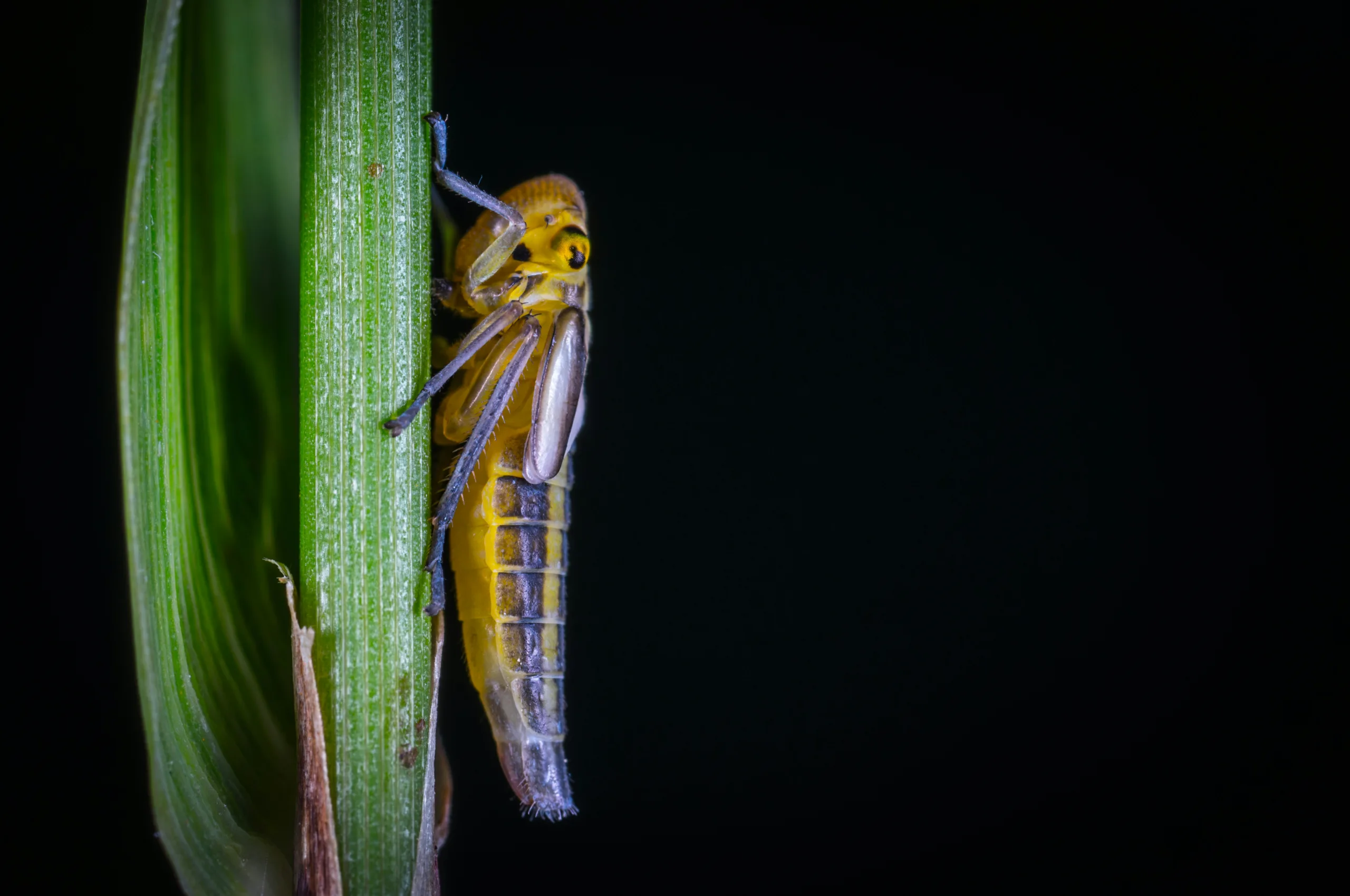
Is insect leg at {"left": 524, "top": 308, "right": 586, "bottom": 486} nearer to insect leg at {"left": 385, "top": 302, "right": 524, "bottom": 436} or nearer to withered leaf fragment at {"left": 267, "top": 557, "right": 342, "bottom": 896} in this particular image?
insect leg at {"left": 385, "top": 302, "right": 524, "bottom": 436}

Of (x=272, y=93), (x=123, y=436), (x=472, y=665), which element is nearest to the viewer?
(x=123, y=436)

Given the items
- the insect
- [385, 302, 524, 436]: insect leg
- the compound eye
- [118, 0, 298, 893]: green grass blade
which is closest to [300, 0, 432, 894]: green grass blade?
[385, 302, 524, 436]: insect leg

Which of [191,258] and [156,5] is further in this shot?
[191,258]

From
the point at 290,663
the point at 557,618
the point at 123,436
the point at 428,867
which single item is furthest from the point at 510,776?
the point at 123,436

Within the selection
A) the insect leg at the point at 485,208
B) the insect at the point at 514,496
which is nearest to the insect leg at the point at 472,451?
the insect at the point at 514,496

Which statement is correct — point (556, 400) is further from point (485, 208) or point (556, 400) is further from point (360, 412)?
point (360, 412)

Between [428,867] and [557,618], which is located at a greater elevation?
[557,618]

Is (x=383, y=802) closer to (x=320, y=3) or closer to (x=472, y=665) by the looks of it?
(x=472, y=665)
